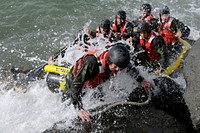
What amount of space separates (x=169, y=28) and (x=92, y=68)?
4.09m

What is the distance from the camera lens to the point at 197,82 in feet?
13.8

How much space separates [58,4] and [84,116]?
33.7ft

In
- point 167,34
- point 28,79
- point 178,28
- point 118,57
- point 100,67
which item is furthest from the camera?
point 178,28

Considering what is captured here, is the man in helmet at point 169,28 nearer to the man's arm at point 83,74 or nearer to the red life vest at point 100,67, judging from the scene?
the red life vest at point 100,67

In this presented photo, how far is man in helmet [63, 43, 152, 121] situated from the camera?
456 cm

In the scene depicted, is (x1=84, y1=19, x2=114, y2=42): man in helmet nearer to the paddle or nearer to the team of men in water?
the team of men in water

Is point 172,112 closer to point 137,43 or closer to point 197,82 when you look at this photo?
point 197,82

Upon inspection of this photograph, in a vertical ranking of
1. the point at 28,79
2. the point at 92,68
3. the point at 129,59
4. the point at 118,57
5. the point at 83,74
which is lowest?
the point at 28,79

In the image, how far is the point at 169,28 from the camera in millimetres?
8109

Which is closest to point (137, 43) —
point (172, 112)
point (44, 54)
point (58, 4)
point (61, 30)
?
point (172, 112)

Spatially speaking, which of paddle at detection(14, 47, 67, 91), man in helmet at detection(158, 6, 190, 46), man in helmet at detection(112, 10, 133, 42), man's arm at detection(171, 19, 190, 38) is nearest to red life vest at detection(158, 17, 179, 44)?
man in helmet at detection(158, 6, 190, 46)

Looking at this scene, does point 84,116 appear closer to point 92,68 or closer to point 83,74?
point 83,74

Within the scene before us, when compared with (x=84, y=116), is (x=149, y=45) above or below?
above

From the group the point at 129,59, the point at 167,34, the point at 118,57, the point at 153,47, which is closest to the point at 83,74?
the point at 118,57
